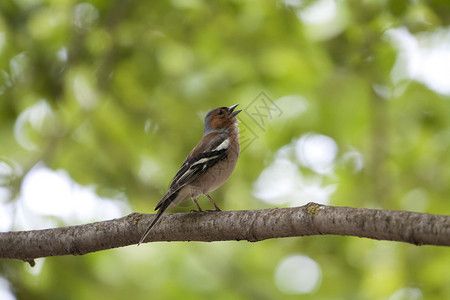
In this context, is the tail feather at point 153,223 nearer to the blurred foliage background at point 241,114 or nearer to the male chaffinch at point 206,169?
the male chaffinch at point 206,169

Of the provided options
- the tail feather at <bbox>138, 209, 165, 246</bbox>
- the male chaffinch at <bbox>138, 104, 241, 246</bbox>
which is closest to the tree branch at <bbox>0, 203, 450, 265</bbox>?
the tail feather at <bbox>138, 209, 165, 246</bbox>

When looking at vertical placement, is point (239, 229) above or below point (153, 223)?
below

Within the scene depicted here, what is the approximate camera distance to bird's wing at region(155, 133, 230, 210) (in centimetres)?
455

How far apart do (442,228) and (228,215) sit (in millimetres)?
1657

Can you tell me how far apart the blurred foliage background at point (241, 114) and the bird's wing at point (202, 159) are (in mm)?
1096

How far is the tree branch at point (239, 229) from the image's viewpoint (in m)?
2.55

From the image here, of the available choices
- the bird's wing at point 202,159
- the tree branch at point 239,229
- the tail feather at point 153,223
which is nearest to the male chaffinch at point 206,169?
the bird's wing at point 202,159

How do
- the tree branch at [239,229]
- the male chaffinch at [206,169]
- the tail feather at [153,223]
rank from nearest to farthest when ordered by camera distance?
the tree branch at [239,229], the tail feather at [153,223], the male chaffinch at [206,169]

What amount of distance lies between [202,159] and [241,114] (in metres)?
1.99

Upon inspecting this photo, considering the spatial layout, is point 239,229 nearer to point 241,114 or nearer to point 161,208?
point 161,208

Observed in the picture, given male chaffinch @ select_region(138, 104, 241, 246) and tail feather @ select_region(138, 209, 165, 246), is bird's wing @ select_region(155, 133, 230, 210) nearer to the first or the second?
male chaffinch @ select_region(138, 104, 241, 246)

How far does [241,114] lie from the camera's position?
21.5 ft

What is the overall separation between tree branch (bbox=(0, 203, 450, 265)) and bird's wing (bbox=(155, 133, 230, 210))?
1.65 ft

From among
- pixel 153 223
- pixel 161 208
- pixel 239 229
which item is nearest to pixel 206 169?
pixel 161 208
